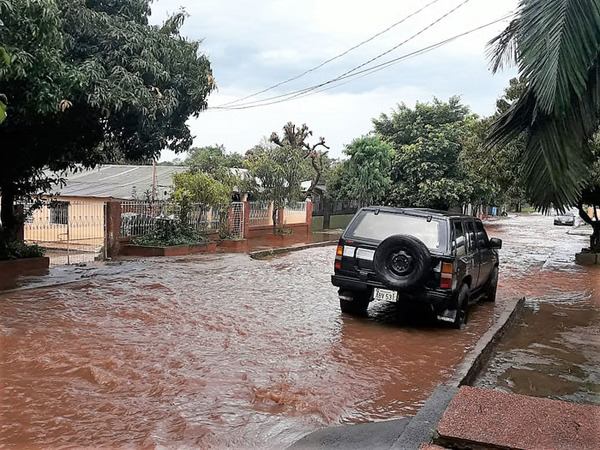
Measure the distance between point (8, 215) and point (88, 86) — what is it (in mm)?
5750

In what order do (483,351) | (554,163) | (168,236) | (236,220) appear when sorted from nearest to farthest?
(554,163)
(483,351)
(168,236)
(236,220)

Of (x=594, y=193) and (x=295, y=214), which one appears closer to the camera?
(x=594, y=193)

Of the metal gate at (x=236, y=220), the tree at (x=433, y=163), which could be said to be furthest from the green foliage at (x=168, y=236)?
the tree at (x=433, y=163)

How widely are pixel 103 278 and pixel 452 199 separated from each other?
2397 centimetres

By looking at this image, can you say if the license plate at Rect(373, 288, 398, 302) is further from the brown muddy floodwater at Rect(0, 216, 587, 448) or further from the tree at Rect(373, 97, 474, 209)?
the tree at Rect(373, 97, 474, 209)

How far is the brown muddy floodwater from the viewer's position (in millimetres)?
4480

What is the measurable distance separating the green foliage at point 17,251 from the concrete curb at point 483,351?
33.8ft

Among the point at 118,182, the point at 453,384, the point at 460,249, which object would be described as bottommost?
the point at 453,384

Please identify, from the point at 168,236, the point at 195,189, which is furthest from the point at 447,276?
the point at 195,189

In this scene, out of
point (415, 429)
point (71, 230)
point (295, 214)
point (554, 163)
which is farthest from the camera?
point (295, 214)

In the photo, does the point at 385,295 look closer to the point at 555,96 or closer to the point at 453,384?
the point at 453,384

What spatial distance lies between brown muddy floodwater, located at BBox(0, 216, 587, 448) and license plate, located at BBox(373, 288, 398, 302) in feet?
1.80

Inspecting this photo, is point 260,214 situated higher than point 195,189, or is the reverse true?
point 195,189

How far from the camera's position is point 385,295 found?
25.3 ft
